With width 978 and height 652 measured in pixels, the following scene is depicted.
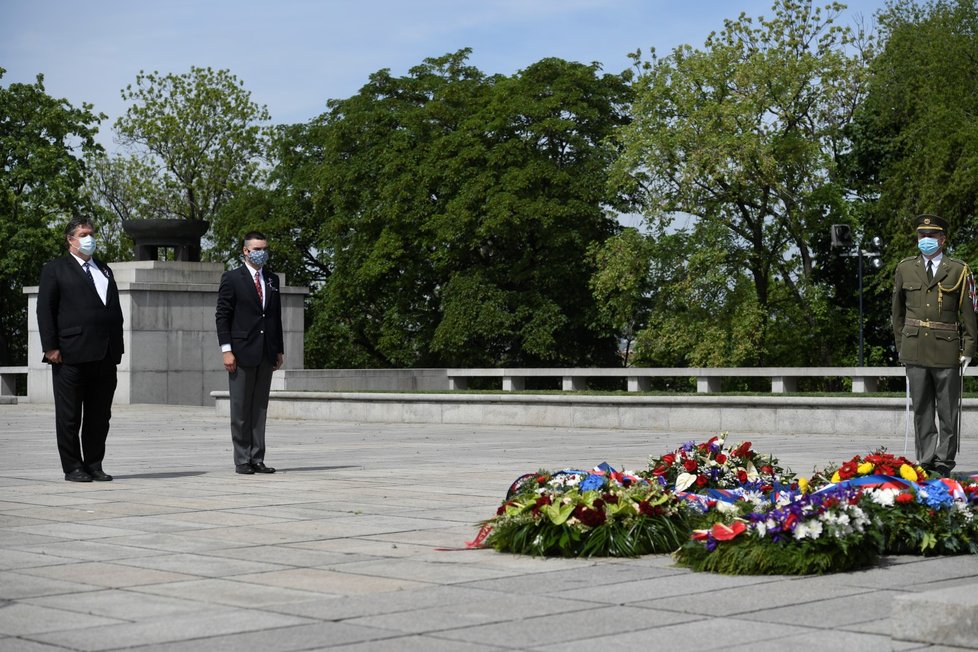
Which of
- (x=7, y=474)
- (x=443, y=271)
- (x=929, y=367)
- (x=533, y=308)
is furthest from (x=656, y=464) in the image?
(x=443, y=271)

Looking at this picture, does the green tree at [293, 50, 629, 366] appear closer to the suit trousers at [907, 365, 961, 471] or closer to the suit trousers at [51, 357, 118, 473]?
the suit trousers at [51, 357, 118, 473]

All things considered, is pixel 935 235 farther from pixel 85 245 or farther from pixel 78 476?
pixel 78 476

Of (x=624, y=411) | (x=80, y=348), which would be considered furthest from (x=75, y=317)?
(x=624, y=411)

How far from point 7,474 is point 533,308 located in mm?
35657

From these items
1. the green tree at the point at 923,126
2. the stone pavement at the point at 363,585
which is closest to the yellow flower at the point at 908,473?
the stone pavement at the point at 363,585

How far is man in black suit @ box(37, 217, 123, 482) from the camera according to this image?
11648 mm

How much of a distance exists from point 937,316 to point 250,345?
576 centimetres

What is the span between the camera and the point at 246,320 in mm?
12789

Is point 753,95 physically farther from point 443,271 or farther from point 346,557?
point 346,557

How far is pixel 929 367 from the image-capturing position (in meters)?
11.2

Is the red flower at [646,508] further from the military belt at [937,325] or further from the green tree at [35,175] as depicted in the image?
the green tree at [35,175]

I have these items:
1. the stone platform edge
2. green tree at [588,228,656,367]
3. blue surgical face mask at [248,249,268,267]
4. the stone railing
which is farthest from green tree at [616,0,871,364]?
blue surgical face mask at [248,249,268,267]

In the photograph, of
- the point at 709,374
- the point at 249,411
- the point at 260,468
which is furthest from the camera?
the point at 709,374

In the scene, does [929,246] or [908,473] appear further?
[929,246]
